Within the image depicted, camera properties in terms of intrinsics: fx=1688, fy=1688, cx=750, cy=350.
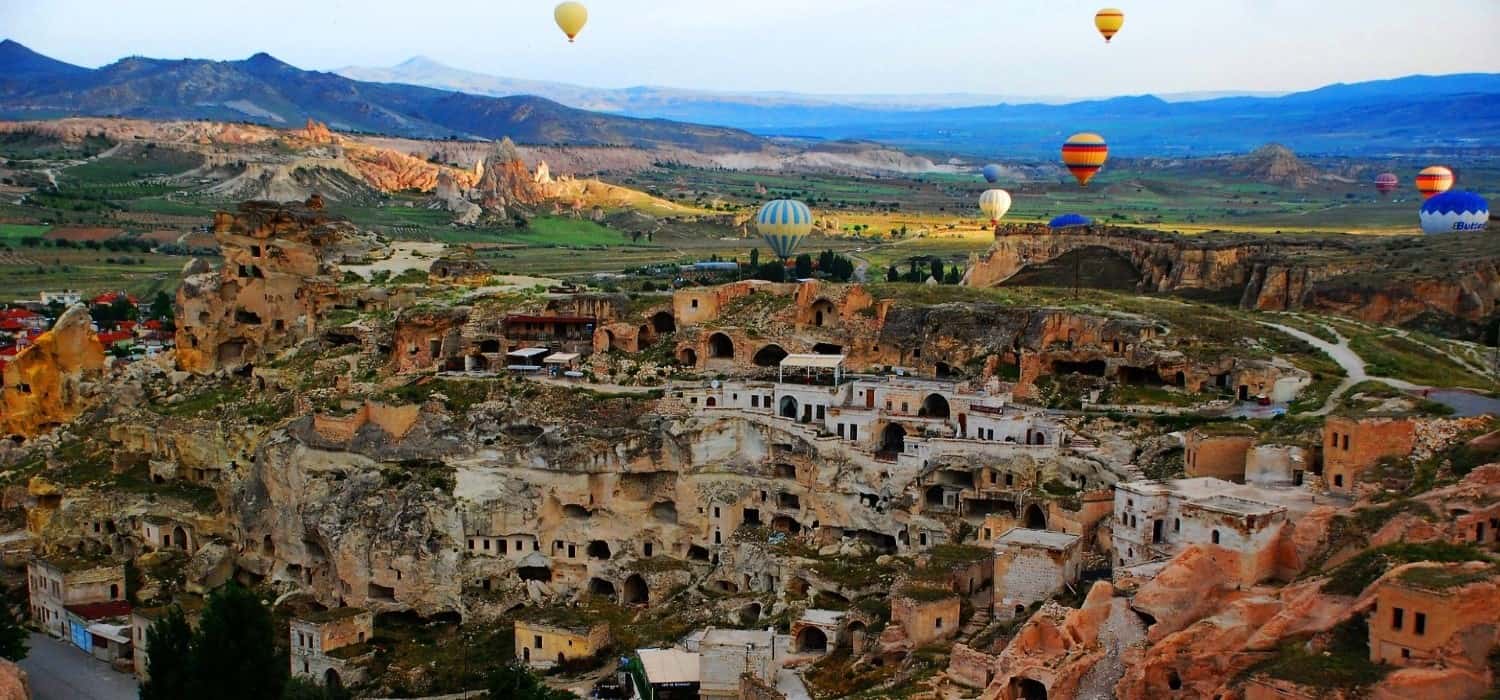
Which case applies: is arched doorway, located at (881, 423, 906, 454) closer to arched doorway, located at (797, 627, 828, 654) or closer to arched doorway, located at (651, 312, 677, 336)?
arched doorway, located at (797, 627, 828, 654)

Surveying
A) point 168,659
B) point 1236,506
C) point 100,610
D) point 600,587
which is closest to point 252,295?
point 100,610

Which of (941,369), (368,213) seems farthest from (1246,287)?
(368,213)

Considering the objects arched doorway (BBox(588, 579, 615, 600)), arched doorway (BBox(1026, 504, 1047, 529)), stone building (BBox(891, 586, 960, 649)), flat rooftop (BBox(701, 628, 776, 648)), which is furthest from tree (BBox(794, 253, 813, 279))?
stone building (BBox(891, 586, 960, 649))

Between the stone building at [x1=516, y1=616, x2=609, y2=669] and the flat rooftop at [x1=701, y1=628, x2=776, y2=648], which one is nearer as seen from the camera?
the flat rooftop at [x1=701, y1=628, x2=776, y2=648]

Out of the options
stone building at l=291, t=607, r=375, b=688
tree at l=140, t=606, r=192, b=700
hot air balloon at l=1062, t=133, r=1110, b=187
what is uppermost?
hot air balloon at l=1062, t=133, r=1110, b=187

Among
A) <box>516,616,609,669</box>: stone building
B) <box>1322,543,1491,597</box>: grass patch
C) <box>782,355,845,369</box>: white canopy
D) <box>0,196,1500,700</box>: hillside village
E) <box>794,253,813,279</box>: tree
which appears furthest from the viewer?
<box>794,253,813,279</box>: tree

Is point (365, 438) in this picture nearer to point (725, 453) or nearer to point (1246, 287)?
point (725, 453)

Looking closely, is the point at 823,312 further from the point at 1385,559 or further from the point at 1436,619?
the point at 1436,619
